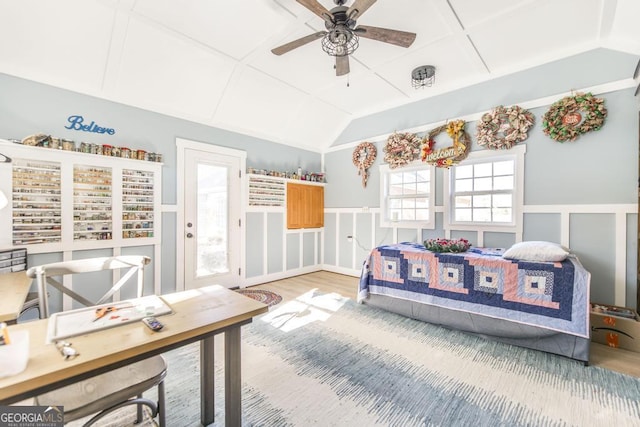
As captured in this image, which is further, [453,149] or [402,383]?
[453,149]

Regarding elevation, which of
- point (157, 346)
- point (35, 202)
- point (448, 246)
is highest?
point (35, 202)

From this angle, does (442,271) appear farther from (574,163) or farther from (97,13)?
(97,13)

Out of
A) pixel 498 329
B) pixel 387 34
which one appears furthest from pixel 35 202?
pixel 498 329

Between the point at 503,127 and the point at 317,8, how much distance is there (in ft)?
9.03

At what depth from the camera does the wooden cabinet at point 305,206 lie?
16.0 feet

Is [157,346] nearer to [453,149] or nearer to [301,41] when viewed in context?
[301,41]

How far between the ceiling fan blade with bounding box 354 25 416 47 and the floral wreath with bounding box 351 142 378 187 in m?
2.41

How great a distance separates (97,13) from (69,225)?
81.2 inches

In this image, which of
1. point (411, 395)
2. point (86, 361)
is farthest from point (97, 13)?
point (411, 395)

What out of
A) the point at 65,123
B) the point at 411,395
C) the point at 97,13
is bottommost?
the point at 411,395

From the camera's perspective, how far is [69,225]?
285cm

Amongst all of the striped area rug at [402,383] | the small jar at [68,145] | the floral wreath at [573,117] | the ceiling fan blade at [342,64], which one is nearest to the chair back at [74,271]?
the striped area rug at [402,383]

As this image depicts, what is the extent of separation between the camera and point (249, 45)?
2982mm

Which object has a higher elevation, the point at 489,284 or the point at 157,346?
the point at 157,346
